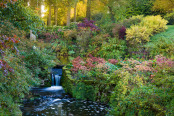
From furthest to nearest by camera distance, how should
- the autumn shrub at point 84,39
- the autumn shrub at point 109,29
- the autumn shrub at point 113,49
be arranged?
the autumn shrub at point 84,39
the autumn shrub at point 109,29
the autumn shrub at point 113,49

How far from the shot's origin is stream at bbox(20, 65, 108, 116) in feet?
23.5

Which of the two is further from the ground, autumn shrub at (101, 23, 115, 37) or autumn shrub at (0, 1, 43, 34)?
autumn shrub at (0, 1, 43, 34)

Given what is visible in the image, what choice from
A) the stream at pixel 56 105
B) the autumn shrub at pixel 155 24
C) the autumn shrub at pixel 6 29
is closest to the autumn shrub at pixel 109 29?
the autumn shrub at pixel 155 24

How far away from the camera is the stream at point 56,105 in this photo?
282 inches

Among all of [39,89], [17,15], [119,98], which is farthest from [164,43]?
[17,15]

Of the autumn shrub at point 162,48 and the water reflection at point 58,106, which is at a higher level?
the autumn shrub at point 162,48

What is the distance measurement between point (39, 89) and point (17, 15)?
14.7ft

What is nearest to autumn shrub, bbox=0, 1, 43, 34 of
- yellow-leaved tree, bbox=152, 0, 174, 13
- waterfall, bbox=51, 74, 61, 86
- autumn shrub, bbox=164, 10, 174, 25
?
waterfall, bbox=51, 74, 61, 86

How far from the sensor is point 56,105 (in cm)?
805

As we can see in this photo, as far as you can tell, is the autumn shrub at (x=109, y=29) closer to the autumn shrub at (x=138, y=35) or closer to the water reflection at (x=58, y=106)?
the autumn shrub at (x=138, y=35)

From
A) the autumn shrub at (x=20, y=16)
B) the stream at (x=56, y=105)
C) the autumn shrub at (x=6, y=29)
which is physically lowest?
the stream at (x=56, y=105)

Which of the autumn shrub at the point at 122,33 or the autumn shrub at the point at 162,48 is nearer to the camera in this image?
the autumn shrub at the point at 162,48

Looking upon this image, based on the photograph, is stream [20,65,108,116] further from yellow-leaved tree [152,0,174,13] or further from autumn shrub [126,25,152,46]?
yellow-leaved tree [152,0,174,13]

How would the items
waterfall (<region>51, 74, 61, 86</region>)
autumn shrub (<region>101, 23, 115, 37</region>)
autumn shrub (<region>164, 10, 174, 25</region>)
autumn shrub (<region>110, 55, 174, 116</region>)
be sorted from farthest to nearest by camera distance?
autumn shrub (<region>164, 10, 174, 25</region>), autumn shrub (<region>101, 23, 115, 37</region>), waterfall (<region>51, 74, 61, 86</region>), autumn shrub (<region>110, 55, 174, 116</region>)
